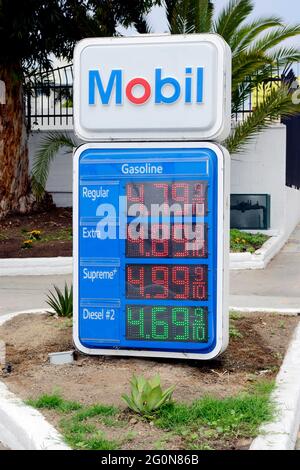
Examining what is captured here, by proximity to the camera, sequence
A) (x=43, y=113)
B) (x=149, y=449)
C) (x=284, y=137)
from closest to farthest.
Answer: (x=149, y=449) → (x=284, y=137) → (x=43, y=113)

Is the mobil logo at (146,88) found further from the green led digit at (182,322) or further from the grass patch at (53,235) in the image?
the grass patch at (53,235)

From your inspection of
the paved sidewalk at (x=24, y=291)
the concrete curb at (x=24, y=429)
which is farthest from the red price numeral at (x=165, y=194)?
the paved sidewalk at (x=24, y=291)

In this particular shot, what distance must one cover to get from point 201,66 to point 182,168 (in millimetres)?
884

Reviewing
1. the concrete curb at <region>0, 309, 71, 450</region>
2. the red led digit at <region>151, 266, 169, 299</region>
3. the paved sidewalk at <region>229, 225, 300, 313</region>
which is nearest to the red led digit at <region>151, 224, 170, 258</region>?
the red led digit at <region>151, 266, 169, 299</region>

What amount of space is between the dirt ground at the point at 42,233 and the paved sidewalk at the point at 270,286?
3.51 metres

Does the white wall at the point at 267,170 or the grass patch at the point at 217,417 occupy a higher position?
the white wall at the point at 267,170

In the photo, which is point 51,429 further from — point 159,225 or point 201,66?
point 201,66

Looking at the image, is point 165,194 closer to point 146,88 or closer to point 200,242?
point 200,242

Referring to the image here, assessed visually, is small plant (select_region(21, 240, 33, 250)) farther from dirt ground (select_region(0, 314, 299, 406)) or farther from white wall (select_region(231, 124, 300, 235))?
dirt ground (select_region(0, 314, 299, 406))

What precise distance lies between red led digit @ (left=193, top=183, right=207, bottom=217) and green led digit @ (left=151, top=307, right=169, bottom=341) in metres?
0.90

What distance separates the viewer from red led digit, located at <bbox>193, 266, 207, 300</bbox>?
6969 mm

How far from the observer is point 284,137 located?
61.6 feet

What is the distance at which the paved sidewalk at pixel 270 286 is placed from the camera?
38.4 ft

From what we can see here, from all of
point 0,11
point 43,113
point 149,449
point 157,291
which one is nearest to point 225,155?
point 157,291
